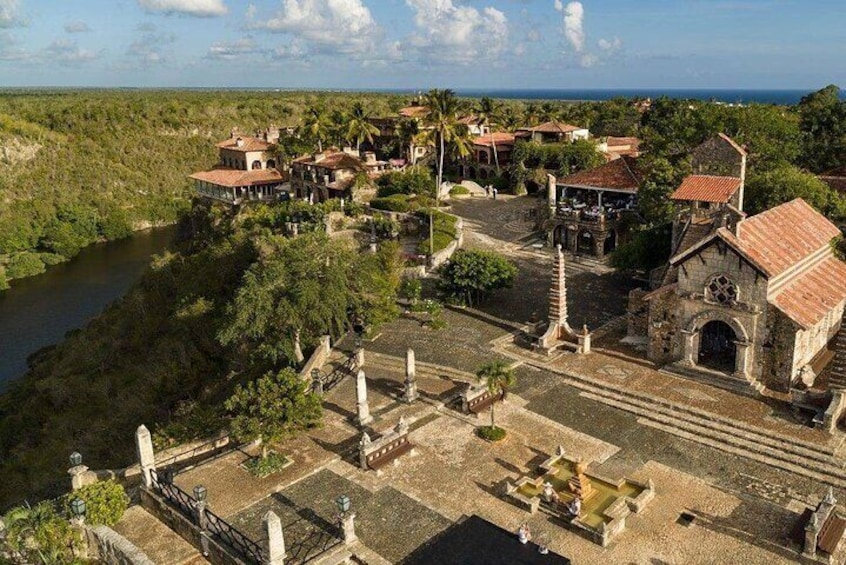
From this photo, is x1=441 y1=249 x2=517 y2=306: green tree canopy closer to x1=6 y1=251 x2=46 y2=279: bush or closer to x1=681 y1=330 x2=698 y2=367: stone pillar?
x1=681 y1=330 x2=698 y2=367: stone pillar

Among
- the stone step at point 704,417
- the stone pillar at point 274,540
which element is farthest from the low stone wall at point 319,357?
the stone pillar at point 274,540

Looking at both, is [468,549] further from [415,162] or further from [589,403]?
[415,162]

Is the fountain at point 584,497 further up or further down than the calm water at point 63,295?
further up

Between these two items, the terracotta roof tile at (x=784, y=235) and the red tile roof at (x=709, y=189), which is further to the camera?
the red tile roof at (x=709, y=189)

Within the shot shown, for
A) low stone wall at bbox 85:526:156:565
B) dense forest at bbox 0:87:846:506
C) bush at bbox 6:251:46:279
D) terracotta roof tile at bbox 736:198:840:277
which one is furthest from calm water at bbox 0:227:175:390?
terracotta roof tile at bbox 736:198:840:277

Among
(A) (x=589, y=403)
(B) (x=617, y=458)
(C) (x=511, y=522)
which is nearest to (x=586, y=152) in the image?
(A) (x=589, y=403)

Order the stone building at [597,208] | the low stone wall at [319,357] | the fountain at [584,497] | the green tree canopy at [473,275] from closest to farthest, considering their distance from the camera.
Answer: the fountain at [584,497]
the low stone wall at [319,357]
the green tree canopy at [473,275]
the stone building at [597,208]

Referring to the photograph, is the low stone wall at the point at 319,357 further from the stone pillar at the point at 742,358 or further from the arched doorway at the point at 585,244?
the arched doorway at the point at 585,244

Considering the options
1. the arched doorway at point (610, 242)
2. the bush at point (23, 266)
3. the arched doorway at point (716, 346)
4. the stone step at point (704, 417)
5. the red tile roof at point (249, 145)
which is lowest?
the bush at point (23, 266)
